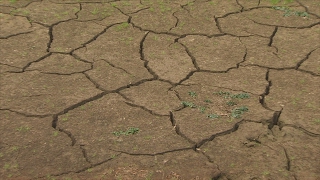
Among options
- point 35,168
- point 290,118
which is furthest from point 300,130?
point 35,168

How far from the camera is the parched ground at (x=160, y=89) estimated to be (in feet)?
11.5

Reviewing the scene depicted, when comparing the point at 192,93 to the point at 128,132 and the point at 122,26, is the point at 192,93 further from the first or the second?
the point at 122,26

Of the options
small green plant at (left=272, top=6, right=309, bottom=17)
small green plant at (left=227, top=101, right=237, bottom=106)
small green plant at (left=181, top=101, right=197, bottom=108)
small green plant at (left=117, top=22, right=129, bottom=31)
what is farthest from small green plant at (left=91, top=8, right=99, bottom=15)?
small green plant at (left=227, top=101, right=237, bottom=106)

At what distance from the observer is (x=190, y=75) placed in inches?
177

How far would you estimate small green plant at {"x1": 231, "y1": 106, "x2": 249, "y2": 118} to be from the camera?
3939 millimetres

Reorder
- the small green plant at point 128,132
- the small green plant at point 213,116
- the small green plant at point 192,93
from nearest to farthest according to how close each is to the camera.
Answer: the small green plant at point 128,132 → the small green plant at point 213,116 → the small green plant at point 192,93

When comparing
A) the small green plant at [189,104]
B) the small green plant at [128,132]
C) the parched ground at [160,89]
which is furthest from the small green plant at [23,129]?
the small green plant at [189,104]

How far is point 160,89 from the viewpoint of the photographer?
427cm

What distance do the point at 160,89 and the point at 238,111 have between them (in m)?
0.61

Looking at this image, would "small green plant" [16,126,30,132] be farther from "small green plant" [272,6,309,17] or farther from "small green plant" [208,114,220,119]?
"small green plant" [272,6,309,17]

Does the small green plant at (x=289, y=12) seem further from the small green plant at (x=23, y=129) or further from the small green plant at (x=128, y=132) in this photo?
the small green plant at (x=23, y=129)

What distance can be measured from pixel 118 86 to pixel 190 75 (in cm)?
56

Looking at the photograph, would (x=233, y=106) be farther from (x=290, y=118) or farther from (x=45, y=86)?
(x=45, y=86)

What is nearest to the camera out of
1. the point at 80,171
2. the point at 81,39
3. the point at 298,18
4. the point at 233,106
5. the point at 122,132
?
the point at 80,171
